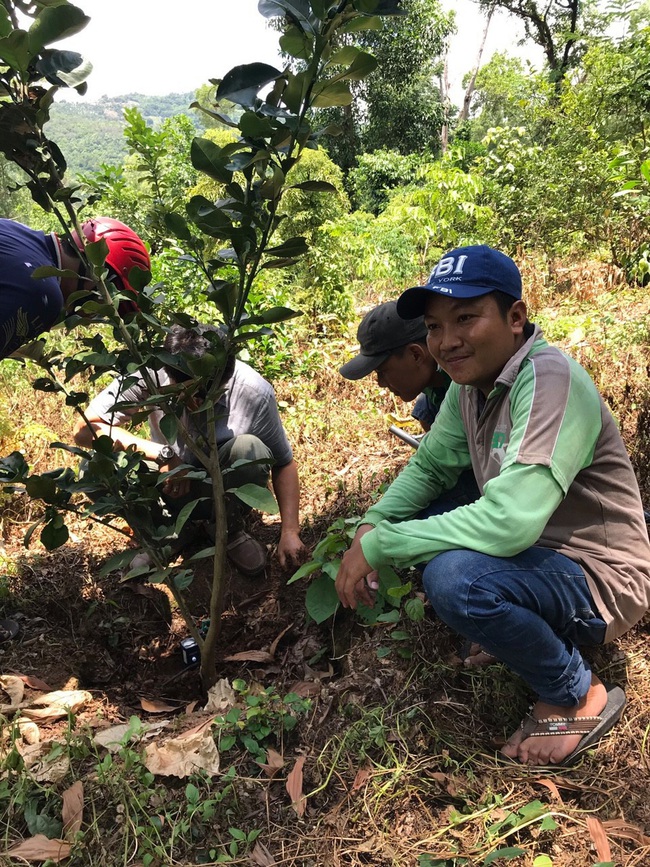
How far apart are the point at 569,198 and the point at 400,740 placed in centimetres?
582

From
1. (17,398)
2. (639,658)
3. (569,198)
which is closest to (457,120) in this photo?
(569,198)

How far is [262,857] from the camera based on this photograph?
1.51 meters

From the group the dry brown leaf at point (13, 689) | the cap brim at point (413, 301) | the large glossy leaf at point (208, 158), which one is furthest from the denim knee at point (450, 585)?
the dry brown leaf at point (13, 689)

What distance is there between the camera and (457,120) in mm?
24609

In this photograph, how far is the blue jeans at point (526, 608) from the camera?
5.07 feet

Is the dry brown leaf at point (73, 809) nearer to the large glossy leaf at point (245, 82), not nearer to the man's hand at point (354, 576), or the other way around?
the man's hand at point (354, 576)

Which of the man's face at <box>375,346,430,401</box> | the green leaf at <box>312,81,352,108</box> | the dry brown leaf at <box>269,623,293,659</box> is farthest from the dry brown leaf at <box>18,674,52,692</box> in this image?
the green leaf at <box>312,81,352,108</box>

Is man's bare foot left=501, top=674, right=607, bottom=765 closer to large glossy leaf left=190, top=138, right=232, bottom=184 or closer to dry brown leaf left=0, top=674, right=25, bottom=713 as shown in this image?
dry brown leaf left=0, top=674, right=25, bottom=713

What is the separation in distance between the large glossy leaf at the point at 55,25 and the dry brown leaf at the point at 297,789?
6.22 ft

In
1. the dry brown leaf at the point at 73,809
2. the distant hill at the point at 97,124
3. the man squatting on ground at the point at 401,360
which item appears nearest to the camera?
the dry brown leaf at the point at 73,809

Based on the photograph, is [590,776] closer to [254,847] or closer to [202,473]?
[254,847]

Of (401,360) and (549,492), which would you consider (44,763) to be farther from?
(401,360)

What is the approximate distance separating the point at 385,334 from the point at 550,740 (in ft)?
4.58

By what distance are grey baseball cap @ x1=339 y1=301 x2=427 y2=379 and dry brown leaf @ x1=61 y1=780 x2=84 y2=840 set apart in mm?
1612
